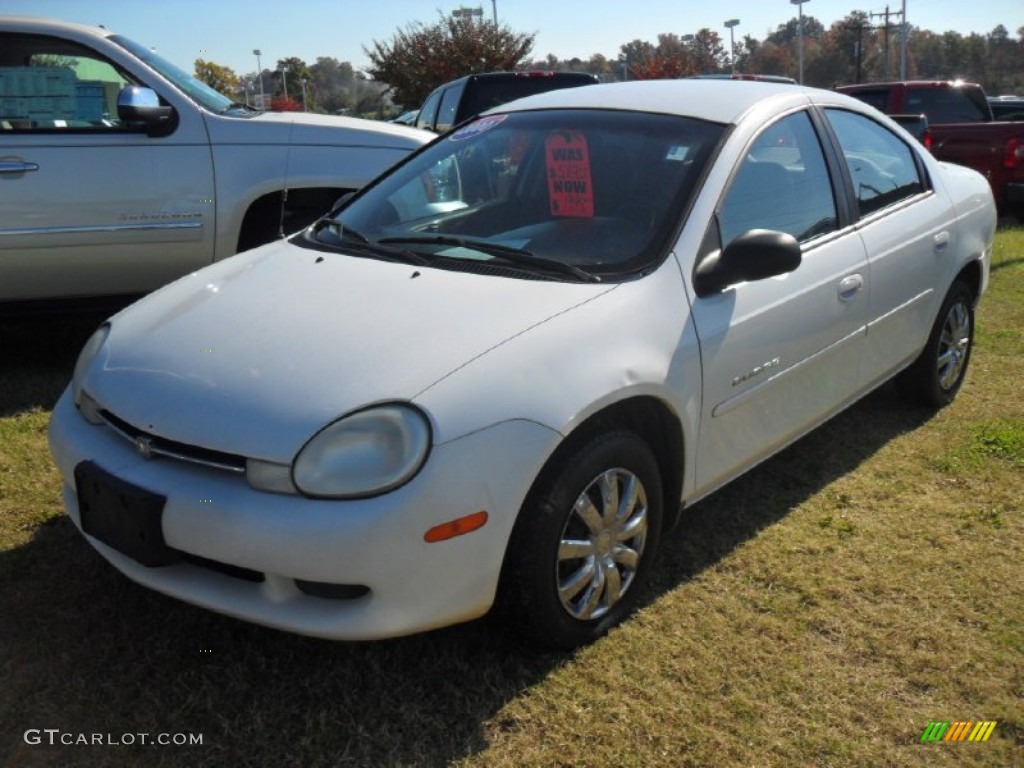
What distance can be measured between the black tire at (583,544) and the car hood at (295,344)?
403mm

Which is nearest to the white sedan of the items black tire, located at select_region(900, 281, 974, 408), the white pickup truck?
black tire, located at select_region(900, 281, 974, 408)

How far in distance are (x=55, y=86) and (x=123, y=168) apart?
59cm

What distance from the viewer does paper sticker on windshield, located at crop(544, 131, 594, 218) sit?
10.4ft

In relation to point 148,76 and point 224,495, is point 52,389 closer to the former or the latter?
point 148,76

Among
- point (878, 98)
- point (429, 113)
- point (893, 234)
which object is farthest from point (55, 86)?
point (878, 98)

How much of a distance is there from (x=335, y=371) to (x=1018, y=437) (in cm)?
331

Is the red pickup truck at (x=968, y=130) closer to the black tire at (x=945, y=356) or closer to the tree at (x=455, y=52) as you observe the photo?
the black tire at (x=945, y=356)

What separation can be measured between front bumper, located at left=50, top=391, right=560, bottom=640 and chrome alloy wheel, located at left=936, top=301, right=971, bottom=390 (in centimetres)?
290

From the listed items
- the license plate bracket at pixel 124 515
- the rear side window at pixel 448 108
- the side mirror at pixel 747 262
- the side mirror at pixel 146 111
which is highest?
the rear side window at pixel 448 108

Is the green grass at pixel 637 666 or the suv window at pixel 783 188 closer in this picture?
the green grass at pixel 637 666

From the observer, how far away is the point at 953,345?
464 centimetres

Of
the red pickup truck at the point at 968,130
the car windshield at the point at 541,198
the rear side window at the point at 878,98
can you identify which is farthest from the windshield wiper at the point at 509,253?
the rear side window at the point at 878,98

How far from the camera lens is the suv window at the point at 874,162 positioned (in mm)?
3817

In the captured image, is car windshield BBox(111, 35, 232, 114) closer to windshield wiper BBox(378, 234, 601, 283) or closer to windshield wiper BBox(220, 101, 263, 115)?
windshield wiper BBox(220, 101, 263, 115)
